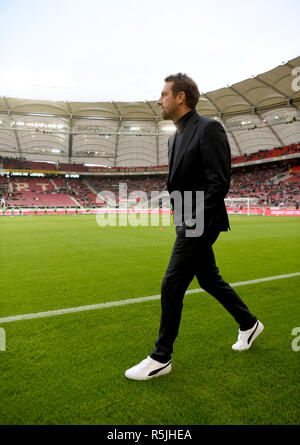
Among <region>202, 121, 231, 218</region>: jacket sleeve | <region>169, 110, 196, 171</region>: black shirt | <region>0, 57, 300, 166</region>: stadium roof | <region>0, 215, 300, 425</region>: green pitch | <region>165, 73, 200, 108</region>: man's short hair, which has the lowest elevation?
<region>0, 215, 300, 425</region>: green pitch

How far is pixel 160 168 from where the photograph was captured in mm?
63812

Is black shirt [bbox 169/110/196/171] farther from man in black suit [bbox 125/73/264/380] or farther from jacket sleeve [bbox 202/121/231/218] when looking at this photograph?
jacket sleeve [bbox 202/121/231/218]

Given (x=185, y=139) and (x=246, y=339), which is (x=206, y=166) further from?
(x=246, y=339)

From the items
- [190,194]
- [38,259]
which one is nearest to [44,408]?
[190,194]

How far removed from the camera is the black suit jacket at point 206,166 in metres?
1.80

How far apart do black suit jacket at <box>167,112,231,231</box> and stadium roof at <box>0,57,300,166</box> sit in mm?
45888

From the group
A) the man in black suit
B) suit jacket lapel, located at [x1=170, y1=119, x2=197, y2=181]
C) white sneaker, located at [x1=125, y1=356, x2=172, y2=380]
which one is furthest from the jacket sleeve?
white sneaker, located at [x1=125, y1=356, x2=172, y2=380]

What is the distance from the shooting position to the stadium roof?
151 feet

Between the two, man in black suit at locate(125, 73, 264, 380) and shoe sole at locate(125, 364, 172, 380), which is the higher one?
man in black suit at locate(125, 73, 264, 380)

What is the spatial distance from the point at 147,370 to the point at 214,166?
150cm

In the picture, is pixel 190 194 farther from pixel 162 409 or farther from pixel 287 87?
pixel 287 87

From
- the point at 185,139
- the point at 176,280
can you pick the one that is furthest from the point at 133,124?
the point at 176,280

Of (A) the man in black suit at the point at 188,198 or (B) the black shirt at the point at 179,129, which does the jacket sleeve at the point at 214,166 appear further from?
(B) the black shirt at the point at 179,129
